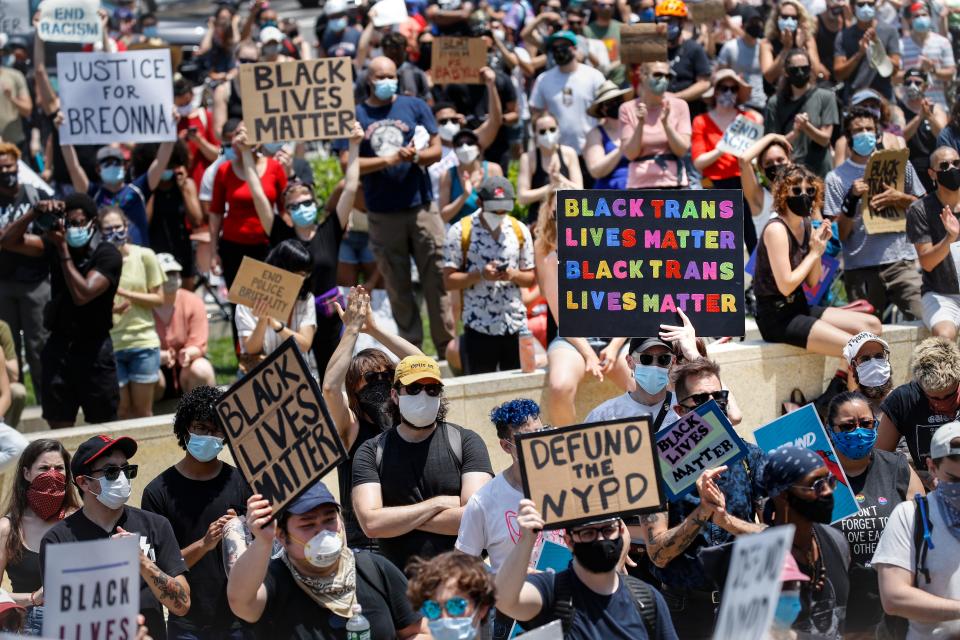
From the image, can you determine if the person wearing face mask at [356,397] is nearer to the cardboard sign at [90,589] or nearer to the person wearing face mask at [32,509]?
the person wearing face mask at [32,509]

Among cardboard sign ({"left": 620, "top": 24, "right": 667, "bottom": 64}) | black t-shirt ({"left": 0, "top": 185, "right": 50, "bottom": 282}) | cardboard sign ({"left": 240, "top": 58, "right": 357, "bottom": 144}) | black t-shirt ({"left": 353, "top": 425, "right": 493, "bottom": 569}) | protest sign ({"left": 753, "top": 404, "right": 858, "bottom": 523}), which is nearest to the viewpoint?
protest sign ({"left": 753, "top": 404, "right": 858, "bottom": 523})

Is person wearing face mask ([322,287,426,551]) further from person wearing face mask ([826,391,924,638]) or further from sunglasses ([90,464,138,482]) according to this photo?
person wearing face mask ([826,391,924,638])

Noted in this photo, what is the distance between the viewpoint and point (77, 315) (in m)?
10.5

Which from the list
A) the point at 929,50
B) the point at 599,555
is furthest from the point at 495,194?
the point at 929,50

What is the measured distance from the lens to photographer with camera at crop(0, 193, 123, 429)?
409 inches

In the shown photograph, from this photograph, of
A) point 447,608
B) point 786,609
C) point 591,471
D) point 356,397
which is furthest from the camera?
point 356,397

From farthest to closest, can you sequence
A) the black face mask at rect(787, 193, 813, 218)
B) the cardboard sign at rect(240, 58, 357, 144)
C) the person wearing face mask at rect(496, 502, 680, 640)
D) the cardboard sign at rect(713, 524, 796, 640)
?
Answer: 1. the cardboard sign at rect(240, 58, 357, 144)
2. the black face mask at rect(787, 193, 813, 218)
3. the person wearing face mask at rect(496, 502, 680, 640)
4. the cardboard sign at rect(713, 524, 796, 640)

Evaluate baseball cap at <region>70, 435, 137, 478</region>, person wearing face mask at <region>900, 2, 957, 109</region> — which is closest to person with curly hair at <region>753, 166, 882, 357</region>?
baseball cap at <region>70, 435, 137, 478</region>

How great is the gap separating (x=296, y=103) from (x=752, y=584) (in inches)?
259

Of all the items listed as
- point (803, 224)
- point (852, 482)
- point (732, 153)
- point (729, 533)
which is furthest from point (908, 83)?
point (729, 533)

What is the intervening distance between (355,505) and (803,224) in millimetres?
3972

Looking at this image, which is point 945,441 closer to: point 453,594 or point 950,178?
point 453,594

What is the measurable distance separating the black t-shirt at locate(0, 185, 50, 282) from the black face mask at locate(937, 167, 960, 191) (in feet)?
20.4

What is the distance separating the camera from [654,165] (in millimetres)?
12859
